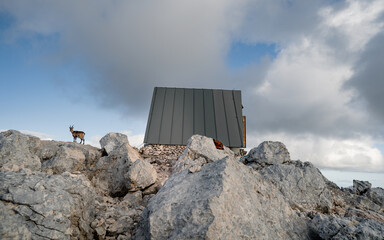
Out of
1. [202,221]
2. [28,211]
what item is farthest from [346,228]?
[28,211]

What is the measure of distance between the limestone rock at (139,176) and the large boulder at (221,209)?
2.17 metres

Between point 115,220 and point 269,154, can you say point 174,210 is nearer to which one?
point 115,220

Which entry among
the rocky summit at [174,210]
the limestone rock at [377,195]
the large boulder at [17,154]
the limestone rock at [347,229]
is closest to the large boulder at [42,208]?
the rocky summit at [174,210]

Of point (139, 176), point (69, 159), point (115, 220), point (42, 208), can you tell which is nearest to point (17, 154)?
point (69, 159)

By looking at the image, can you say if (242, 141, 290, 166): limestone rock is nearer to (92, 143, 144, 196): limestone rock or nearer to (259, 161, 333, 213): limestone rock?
(259, 161, 333, 213): limestone rock

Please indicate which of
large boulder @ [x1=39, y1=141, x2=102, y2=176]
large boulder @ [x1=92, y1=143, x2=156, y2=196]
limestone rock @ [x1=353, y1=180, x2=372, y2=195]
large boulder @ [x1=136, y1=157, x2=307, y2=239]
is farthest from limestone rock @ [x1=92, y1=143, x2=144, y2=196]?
limestone rock @ [x1=353, y1=180, x2=372, y2=195]

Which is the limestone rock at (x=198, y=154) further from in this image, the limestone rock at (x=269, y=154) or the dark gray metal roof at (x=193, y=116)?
the dark gray metal roof at (x=193, y=116)

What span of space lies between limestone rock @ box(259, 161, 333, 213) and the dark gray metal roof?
7.36 m

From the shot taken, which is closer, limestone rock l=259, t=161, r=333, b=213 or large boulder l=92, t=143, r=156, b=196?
large boulder l=92, t=143, r=156, b=196

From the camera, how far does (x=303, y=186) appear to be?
7031 mm

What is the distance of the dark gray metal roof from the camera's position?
47.9 feet

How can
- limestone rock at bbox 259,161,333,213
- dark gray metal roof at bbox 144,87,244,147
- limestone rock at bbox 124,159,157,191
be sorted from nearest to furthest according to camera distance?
limestone rock at bbox 124,159,157,191
limestone rock at bbox 259,161,333,213
dark gray metal roof at bbox 144,87,244,147

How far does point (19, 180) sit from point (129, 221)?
2.20 m

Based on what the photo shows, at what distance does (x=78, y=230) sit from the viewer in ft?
13.8
